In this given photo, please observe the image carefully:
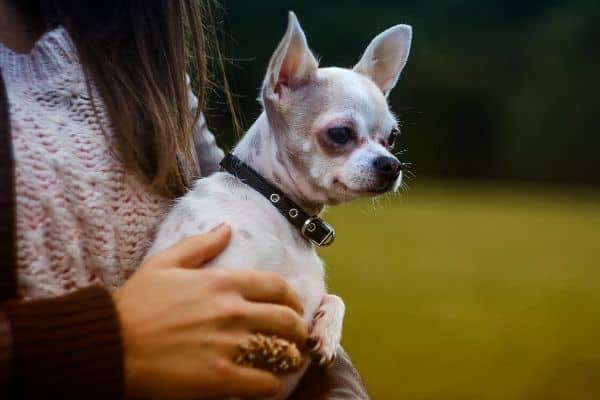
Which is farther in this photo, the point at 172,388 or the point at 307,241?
the point at 307,241

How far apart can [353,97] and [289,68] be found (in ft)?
0.25

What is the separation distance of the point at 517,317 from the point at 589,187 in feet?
3.95

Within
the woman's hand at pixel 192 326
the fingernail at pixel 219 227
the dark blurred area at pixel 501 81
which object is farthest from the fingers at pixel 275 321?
the dark blurred area at pixel 501 81

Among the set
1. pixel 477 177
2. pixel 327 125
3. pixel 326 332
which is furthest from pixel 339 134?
pixel 477 177

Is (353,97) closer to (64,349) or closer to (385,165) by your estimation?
(385,165)

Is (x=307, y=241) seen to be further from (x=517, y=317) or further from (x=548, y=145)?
(x=548, y=145)

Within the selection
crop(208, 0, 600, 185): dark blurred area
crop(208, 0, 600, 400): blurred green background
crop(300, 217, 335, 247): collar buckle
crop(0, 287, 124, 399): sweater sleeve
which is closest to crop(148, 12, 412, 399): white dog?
crop(300, 217, 335, 247): collar buckle

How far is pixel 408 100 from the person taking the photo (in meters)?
2.62

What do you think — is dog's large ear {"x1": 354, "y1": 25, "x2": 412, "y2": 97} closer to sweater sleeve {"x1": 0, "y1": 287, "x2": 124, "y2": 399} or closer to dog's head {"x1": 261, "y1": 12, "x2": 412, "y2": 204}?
dog's head {"x1": 261, "y1": 12, "x2": 412, "y2": 204}

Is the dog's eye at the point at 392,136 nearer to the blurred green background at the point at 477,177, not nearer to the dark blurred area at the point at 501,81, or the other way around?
the blurred green background at the point at 477,177

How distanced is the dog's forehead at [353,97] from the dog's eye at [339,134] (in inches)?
0.7

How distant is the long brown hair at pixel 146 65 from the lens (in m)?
0.67

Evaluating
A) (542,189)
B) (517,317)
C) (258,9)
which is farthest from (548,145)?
(258,9)

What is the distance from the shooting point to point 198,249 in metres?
0.59
